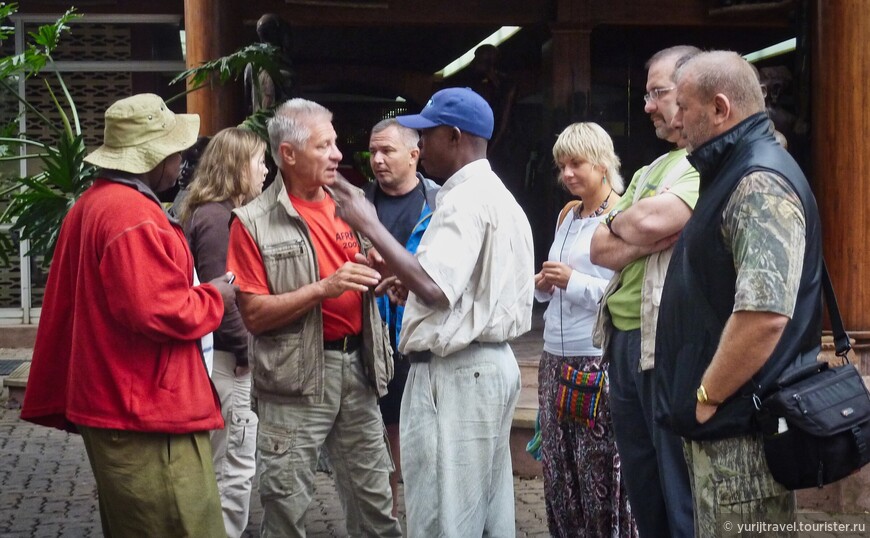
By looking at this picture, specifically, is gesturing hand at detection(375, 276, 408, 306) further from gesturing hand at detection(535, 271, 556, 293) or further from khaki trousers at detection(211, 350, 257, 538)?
khaki trousers at detection(211, 350, 257, 538)

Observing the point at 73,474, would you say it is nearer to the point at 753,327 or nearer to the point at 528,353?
the point at 528,353

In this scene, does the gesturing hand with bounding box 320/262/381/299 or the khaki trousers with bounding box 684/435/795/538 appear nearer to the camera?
the khaki trousers with bounding box 684/435/795/538

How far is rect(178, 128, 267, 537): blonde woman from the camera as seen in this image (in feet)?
17.0

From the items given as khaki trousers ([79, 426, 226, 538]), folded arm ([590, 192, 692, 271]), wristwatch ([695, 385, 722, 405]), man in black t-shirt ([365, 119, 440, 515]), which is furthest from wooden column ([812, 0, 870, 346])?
khaki trousers ([79, 426, 226, 538])

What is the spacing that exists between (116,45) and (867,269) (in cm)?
757

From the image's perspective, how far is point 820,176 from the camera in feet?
22.4

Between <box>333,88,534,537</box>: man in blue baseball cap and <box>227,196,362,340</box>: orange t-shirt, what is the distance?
0.70 meters

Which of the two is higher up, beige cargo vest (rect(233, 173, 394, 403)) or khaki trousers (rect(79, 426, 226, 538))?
→ beige cargo vest (rect(233, 173, 394, 403))

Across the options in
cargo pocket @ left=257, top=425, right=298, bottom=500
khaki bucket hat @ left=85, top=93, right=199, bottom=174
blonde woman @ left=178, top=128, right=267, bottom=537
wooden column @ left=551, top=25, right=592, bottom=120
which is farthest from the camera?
wooden column @ left=551, top=25, right=592, bottom=120

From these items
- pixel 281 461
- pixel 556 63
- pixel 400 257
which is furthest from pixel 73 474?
pixel 556 63

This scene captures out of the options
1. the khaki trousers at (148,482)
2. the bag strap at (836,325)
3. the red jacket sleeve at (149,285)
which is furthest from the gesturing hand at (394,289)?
the bag strap at (836,325)

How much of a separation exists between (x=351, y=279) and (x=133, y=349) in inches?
36.8

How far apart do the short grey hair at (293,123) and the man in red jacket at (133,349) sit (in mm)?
795

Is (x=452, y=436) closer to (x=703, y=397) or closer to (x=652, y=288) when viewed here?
(x=652, y=288)
